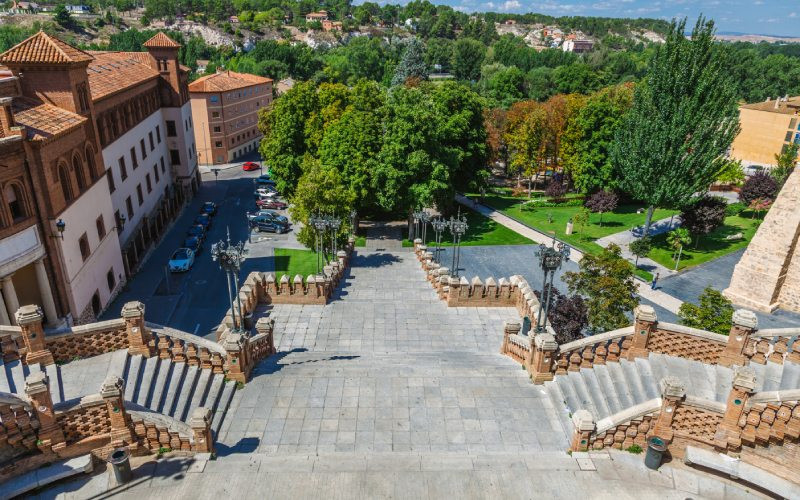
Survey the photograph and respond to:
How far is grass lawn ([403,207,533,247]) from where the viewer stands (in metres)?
42.0

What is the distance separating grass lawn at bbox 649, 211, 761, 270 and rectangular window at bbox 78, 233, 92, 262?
37424mm

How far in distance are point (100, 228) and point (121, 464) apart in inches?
811

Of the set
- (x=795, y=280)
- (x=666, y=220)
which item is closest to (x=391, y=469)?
(x=795, y=280)

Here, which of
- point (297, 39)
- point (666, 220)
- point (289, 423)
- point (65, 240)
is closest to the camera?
point (289, 423)

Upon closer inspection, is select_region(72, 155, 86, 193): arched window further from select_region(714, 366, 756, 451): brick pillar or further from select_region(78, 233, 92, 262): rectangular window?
select_region(714, 366, 756, 451): brick pillar

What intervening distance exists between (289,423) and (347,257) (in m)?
17.1

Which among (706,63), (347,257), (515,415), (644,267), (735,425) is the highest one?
(706,63)

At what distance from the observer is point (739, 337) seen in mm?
15812

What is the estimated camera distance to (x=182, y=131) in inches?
1983

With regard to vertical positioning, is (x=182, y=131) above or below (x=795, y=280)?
above

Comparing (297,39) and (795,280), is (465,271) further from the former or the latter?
(297,39)

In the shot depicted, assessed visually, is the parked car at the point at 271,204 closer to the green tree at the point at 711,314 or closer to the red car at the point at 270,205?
the red car at the point at 270,205

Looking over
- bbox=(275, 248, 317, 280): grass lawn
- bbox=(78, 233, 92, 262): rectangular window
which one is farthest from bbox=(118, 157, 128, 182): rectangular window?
bbox=(275, 248, 317, 280): grass lawn

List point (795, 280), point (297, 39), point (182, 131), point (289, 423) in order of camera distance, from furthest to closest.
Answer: point (297, 39)
point (182, 131)
point (795, 280)
point (289, 423)
